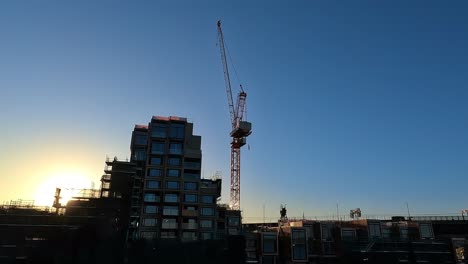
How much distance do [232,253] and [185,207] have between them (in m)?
27.7

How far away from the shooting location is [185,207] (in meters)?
97.6

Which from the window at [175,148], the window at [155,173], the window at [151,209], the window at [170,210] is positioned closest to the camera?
the window at [151,209]

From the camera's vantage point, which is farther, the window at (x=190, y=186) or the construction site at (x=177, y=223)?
the window at (x=190, y=186)

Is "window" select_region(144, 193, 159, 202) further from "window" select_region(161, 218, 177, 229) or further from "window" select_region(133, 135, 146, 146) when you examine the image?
"window" select_region(133, 135, 146, 146)

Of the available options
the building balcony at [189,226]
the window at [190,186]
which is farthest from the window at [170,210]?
the window at [190,186]

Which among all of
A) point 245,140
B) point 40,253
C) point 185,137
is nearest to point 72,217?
point 40,253

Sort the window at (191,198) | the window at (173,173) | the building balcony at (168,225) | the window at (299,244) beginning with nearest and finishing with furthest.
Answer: the window at (299,244)
the building balcony at (168,225)
the window at (191,198)
the window at (173,173)

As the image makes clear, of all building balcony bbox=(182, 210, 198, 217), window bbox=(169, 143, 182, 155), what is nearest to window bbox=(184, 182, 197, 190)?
building balcony bbox=(182, 210, 198, 217)

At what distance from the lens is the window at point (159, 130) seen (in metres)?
101

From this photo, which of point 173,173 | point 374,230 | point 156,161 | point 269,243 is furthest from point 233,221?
point 374,230

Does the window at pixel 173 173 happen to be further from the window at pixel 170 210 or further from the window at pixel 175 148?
the window at pixel 170 210

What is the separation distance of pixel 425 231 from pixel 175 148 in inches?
2869

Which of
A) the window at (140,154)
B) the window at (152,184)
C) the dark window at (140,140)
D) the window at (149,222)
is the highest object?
the dark window at (140,140)

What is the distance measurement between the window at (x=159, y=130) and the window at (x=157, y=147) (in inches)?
84.4
